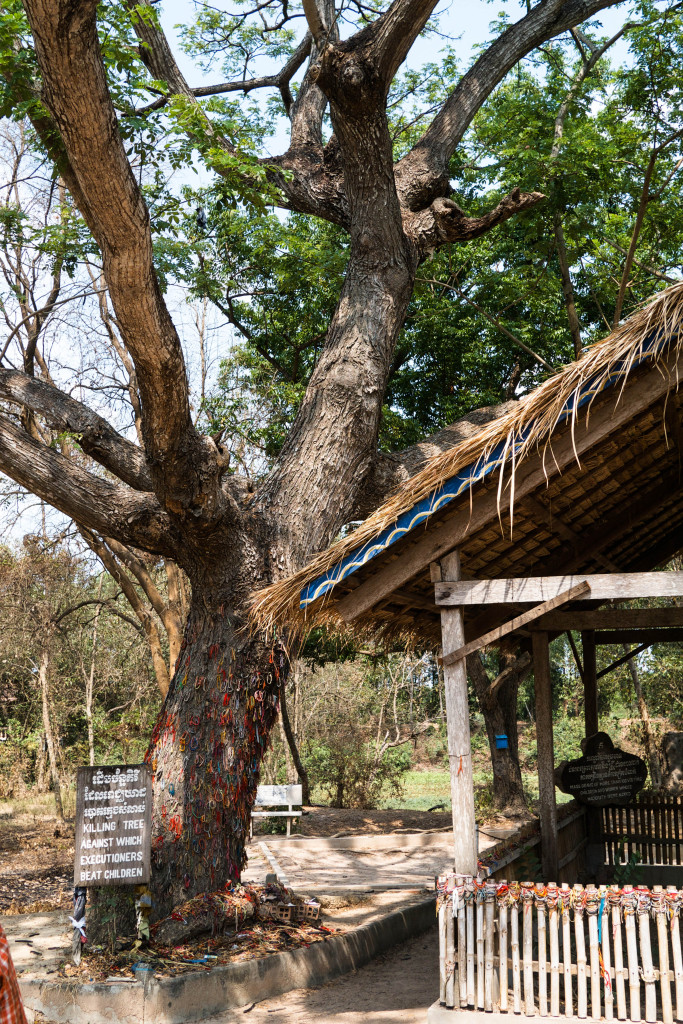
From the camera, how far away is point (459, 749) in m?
5.03

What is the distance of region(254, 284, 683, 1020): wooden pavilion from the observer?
454 cm

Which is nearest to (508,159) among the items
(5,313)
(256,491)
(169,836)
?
(256,491)

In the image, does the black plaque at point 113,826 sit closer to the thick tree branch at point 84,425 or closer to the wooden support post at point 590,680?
the thick tree branch at point 84,425

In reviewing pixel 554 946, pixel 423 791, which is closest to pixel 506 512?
pixel 554 946

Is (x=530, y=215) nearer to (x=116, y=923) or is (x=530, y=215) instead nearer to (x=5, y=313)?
(x=5, y=313)

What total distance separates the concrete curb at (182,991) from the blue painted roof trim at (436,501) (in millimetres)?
2662

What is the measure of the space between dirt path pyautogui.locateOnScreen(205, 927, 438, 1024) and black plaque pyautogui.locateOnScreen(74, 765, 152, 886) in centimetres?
112

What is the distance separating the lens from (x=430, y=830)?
13688 millimetres

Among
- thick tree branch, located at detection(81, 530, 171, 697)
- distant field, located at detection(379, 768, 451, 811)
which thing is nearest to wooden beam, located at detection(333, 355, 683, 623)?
thick tree branch, located at detection(81, 530, 171, 697)

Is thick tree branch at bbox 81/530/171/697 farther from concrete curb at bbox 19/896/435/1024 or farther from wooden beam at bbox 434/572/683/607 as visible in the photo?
wooden beam at bbox 434/572/683/607

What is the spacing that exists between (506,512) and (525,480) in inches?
20.8

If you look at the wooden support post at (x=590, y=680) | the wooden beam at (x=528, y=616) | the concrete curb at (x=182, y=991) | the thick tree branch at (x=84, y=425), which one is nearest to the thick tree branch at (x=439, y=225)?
the thick tree branch at (x=84, y=425)

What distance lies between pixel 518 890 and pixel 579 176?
29.0 feet

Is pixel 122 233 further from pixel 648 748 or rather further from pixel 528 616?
pixel 648 748
